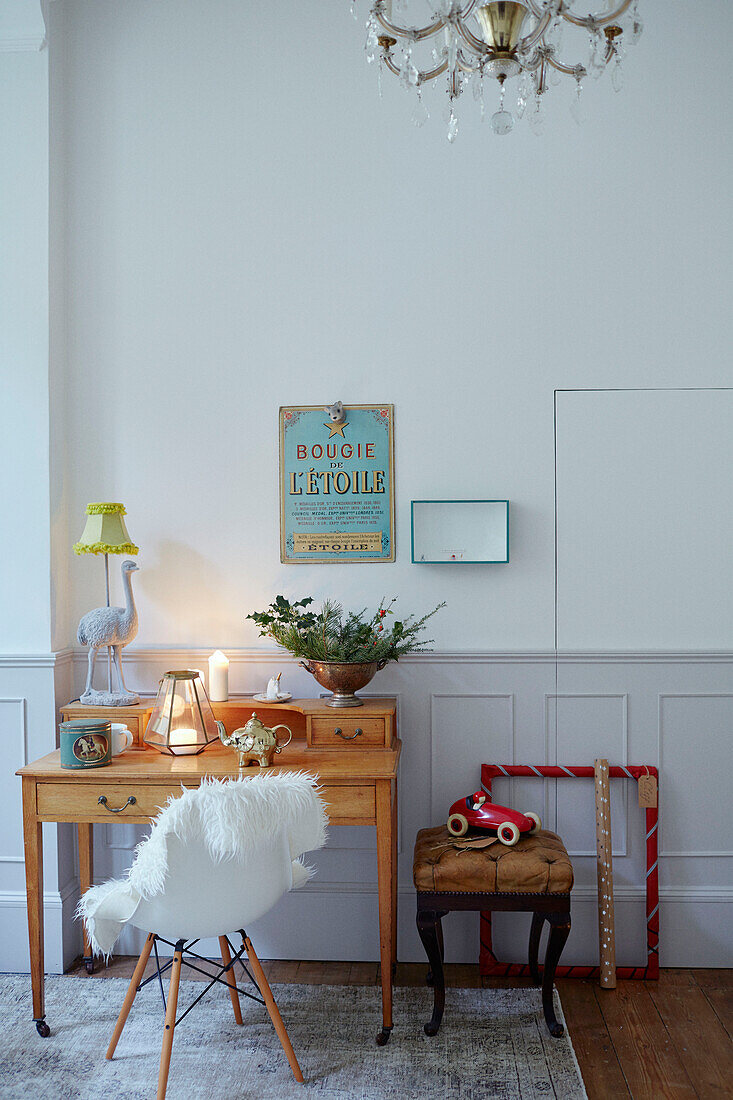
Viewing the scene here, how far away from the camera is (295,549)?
3.10 m

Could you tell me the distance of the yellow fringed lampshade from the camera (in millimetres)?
2914

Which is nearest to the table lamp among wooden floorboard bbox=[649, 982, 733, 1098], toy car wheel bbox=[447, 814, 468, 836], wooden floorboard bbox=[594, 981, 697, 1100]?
toy car wheel bbox=[447, 814, 468, 836]

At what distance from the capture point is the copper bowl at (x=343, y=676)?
9.01 feet

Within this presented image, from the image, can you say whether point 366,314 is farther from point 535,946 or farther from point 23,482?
point 535,946

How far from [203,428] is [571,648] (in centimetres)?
156

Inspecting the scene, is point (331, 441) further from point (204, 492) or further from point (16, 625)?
point (16, 625)

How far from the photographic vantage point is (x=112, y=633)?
2910mm

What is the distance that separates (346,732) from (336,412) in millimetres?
1120

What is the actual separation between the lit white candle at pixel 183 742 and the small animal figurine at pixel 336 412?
3.92ft

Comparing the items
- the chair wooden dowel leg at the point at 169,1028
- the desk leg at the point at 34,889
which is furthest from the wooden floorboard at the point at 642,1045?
the desk leg at the point at 34,889

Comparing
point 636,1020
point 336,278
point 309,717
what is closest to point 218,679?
point 309,717

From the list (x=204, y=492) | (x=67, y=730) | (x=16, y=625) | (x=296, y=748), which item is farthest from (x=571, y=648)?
(x=16, y=625)

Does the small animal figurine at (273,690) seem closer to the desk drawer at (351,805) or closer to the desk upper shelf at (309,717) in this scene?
the desk upper shelf at (309,717)

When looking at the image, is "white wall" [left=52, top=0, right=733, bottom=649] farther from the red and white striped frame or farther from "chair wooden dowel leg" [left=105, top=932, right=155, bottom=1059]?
"chair wooden dowel leg" [left=105, top=932, right=155, bottom=1059]
